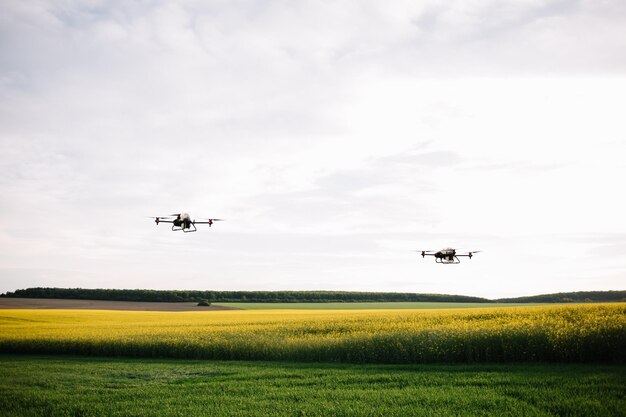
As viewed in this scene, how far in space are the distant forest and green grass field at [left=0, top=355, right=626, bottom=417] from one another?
90.6 metres

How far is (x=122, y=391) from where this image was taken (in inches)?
652

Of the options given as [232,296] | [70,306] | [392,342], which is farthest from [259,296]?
[392,342]

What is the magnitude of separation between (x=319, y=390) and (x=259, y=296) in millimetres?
115778

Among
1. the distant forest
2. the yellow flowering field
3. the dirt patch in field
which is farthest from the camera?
the distant forest

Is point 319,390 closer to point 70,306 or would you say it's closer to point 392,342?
point 392,342

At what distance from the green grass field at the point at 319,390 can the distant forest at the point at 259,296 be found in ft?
297

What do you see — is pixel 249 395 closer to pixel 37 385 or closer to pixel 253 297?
pixel 37 385

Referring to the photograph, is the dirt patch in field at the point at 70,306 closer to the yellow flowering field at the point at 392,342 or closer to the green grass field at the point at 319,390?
the yellow flowering field at the point at 392,342

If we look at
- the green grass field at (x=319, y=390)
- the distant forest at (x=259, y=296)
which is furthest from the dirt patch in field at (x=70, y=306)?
the green grass field at (x=319, y=390)

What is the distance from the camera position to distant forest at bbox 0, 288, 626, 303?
107 m

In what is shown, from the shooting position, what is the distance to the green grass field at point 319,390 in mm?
13117

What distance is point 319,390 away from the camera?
1573 cm

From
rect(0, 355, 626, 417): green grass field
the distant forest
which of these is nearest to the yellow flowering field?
rect(0, 355, 626, 417): green grass field

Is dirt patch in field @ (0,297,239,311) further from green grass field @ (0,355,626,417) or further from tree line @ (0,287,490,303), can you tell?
green grass field @ (0,355,626,417)
